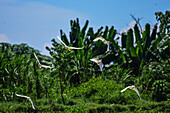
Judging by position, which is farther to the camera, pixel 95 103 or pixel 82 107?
pixel 95 103

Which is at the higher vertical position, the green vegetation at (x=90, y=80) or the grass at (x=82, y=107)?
the green vegetation at (x=90, y=80)

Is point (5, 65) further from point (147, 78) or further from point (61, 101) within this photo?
point (147, 78)

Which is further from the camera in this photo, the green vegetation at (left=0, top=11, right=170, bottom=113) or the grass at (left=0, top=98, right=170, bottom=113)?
the green vegetation at (left=0, top=11, right=170, bottom=113)

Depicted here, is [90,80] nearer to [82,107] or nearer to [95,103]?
[95,103]

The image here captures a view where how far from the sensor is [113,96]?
18.3 ft

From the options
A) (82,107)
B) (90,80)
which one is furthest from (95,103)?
(90,80)

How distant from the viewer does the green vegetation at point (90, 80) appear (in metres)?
5.25

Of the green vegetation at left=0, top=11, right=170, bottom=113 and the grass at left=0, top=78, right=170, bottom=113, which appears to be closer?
the grass at left=0, top=78, right=170, bottom=113

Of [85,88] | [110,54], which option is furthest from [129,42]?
[85,88]

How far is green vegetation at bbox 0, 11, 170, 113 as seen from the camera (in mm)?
5246

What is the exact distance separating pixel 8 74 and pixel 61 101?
215 centimetres

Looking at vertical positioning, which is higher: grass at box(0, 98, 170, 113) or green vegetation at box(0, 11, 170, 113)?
green vegetation at box(0, 11, 170, 113)

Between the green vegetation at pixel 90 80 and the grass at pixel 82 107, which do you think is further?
the green vegetation at pixel 90 80

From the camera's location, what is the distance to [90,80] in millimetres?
6609
